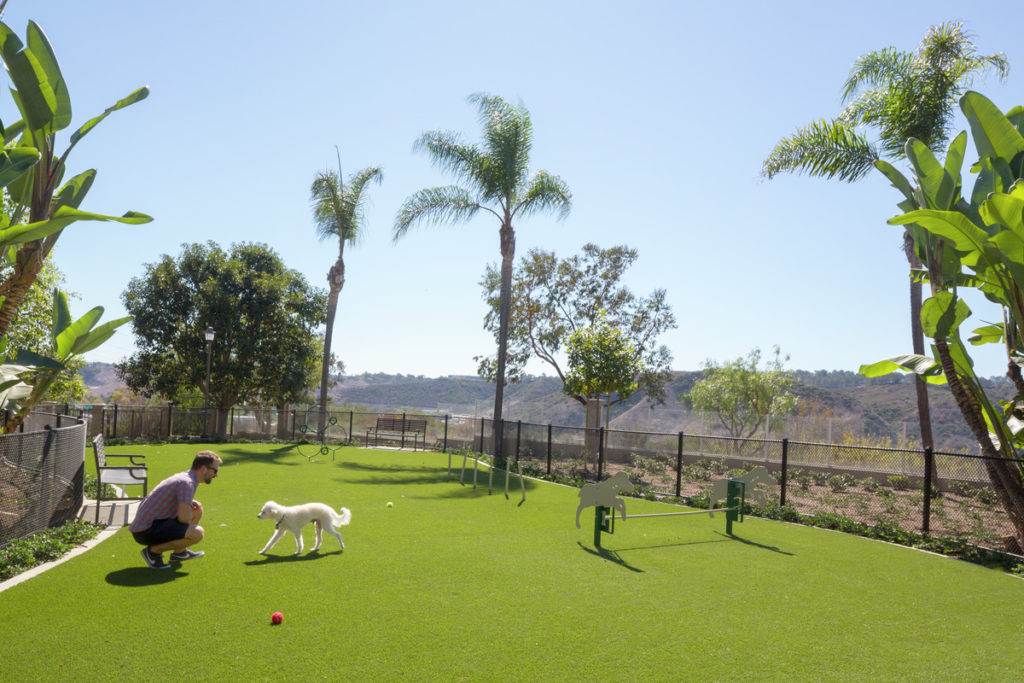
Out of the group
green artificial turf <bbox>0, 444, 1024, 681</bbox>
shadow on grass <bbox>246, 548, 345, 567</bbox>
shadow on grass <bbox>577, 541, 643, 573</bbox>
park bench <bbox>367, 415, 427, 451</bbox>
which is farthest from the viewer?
park bench <bbox>367, 415, 427, 451</bbox>

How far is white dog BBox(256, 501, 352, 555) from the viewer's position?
719 centimetres

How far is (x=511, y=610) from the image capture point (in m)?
5.86

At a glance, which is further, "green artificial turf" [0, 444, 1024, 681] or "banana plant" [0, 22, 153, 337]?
"banana plant" [0, 22, 153, 337]

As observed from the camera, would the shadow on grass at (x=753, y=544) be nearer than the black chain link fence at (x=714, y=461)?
Yes

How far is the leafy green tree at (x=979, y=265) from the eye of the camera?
29.4ft

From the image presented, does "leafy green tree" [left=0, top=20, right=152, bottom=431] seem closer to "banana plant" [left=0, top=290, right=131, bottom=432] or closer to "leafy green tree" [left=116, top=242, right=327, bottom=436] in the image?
"banana plant" [left=0, top=290, right=131, bottom=432]

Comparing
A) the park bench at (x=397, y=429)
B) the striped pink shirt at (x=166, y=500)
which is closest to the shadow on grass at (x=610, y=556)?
the striped pink shirt at (x=166, y=500)

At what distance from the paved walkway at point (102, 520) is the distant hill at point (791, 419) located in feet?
60.4

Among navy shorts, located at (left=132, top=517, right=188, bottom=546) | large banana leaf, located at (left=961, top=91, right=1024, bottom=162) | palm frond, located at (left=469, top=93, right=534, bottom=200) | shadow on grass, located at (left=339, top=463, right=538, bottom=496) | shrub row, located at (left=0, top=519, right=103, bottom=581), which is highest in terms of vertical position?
palm frond, located at (left=469, top=93, right=534, bottom=200)

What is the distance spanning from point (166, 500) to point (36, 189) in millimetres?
4529

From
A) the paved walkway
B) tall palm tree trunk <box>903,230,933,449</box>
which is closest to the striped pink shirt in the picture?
the paved walkway

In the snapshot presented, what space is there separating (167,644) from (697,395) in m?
41.4

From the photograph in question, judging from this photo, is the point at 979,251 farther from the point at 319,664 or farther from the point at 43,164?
the point at 43,164

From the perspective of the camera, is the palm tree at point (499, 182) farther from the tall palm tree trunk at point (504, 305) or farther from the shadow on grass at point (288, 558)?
the shadow on grass at point (288, 558)
